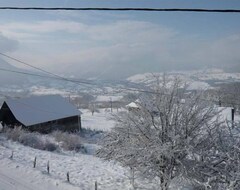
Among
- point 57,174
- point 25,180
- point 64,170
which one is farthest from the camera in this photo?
point 64,170

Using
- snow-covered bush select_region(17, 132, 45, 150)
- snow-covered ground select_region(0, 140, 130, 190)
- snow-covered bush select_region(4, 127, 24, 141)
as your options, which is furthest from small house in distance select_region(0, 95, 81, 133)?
snow-covered ground select_region(0, 140, 130, 190)

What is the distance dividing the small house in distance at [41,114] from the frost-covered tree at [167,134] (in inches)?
1067

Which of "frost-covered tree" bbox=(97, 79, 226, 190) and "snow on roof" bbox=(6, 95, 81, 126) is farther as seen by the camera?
"snow on roof" bbox=(6, 95, 81, 126)

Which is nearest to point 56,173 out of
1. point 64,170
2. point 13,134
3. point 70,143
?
point 64,170

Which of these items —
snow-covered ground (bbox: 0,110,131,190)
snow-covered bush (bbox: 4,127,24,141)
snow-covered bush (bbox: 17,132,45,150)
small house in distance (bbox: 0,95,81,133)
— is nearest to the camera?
snow-covered ground (bbox: 0,110,131,190)

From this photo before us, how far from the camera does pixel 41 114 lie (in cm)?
4425

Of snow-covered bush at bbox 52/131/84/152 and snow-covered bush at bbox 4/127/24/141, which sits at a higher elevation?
snow-covered bush at bbox 4/127/24/141

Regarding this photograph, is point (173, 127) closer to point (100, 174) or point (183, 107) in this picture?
point (183, 107)

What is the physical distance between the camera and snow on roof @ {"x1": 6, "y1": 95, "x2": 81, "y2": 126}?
4247 cm

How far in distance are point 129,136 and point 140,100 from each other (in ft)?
6.19

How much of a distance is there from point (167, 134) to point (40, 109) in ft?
107

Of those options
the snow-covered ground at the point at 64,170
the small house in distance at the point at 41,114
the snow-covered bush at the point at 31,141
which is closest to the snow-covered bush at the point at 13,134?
the snow-covered bush at the point at 31,141

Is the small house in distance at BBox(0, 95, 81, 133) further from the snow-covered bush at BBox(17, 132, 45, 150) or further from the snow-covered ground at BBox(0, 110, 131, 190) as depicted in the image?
the snow-covered ground at BBox(0, 110, 131, 190)

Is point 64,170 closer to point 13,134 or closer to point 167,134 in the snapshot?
point 167,134
